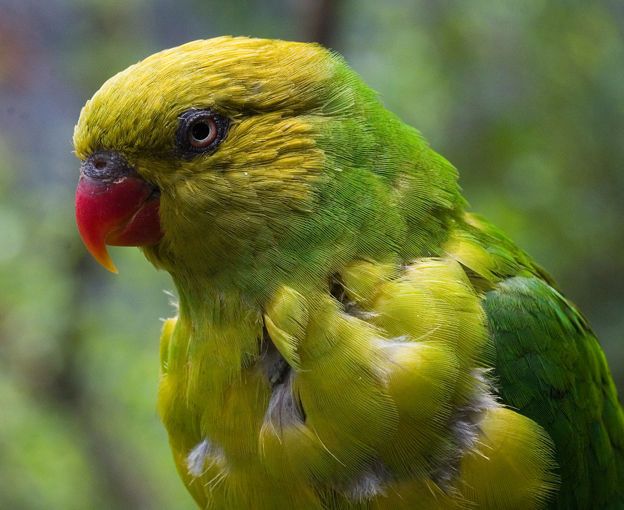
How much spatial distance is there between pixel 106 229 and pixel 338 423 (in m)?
0.67

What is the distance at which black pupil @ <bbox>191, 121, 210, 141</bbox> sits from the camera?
1.56 meters

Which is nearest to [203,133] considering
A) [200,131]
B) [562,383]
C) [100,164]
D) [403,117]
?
[200,131]

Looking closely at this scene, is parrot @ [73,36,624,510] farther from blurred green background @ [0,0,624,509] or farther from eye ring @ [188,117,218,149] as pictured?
blurred green background @ [0,0,624,509]

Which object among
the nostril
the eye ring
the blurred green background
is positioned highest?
the eye ring

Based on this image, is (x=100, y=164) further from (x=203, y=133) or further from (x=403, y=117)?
(x=403, y=117)

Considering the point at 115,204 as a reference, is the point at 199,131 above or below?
above

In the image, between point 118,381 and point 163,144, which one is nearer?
point 163,144

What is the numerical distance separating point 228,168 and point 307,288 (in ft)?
1.02

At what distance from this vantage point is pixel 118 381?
4508 millimetres

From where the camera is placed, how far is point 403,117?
377 cm

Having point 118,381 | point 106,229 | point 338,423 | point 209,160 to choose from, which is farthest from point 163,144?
point 118,381

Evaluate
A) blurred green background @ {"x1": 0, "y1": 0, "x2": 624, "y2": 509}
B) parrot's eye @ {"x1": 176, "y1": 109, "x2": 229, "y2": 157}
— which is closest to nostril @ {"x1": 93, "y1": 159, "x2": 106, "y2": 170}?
Result: parrot's eye @ {"x1": 176, "y1": 109, "x2": 229, "y2": 157}

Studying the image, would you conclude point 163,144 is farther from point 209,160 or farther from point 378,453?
point 378,453

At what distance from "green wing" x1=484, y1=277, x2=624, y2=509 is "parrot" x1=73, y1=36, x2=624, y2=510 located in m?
0.01
